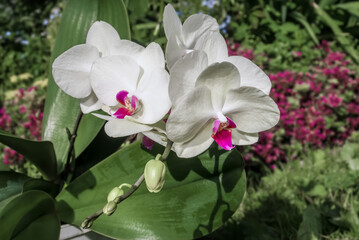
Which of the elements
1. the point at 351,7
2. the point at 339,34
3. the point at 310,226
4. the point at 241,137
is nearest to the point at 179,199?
the point at 241,137

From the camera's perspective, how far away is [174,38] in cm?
52

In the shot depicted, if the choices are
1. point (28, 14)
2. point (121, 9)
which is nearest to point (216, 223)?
point (121, 9)

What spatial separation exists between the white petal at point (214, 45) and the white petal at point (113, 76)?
0.33 feet

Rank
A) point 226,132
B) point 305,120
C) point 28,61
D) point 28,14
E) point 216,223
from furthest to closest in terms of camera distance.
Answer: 1. point 28,14
2. point 28,61
3. point 305,120
4. point 216,223
5. point 226,132

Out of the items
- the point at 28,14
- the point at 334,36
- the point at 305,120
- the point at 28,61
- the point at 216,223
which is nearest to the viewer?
the point at 216,223

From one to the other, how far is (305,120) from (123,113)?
1540 mm

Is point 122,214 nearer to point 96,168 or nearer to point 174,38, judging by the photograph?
point 96,168

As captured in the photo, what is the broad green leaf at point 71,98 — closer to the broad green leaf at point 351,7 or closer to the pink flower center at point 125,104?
the pink flower center at point 125,104

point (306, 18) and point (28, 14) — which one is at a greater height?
point (306, 18)

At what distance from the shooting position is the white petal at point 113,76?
54 centimetres

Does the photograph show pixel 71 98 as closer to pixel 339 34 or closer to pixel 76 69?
pixel 76 69

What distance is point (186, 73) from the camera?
468mm

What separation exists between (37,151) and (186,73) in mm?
408

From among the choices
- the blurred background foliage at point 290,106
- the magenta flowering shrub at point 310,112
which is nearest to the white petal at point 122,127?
the blurred background foliage at point 290,106
